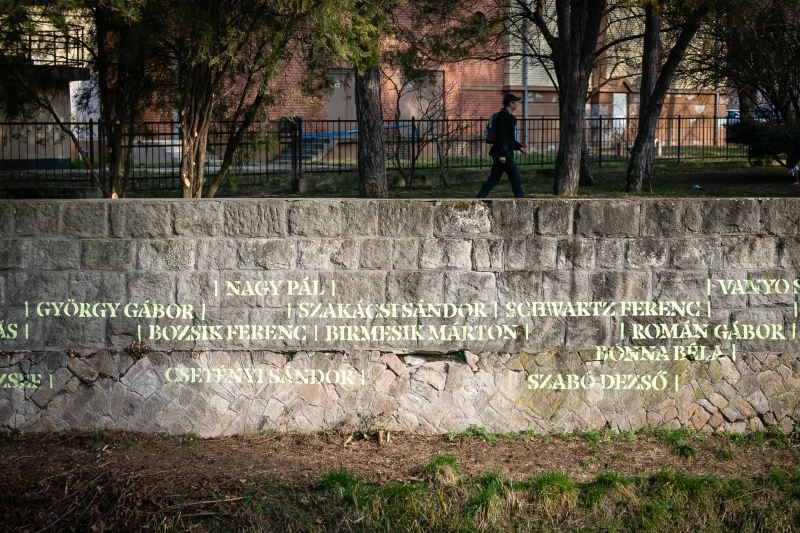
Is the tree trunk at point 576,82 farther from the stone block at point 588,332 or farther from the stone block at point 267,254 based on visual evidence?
the stone block at point 267,254

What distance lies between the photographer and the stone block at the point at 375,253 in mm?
7059

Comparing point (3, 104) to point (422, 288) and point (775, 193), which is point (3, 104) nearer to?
point (422, 288)

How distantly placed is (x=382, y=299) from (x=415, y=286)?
274 millimetres

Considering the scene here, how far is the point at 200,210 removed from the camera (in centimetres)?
700

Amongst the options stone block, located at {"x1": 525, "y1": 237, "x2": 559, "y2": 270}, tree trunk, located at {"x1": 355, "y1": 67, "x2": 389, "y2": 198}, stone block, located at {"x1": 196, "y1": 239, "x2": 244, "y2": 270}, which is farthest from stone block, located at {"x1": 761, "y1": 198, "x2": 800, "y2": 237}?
tree trunk, located at {"x1": 355, "y1": 67, "x2": 389, "y2": 198}

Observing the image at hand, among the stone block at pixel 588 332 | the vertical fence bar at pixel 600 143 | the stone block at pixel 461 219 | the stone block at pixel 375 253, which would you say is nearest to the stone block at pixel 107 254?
the stone block at pixel 375 253

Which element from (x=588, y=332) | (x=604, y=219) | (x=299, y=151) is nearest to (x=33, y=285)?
(x=588, y=332)

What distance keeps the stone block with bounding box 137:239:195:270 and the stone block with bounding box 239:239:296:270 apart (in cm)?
40

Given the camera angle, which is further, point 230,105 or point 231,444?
point 230,105

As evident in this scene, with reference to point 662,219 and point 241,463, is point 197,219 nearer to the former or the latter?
point 241,463

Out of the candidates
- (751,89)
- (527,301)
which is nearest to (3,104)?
(527,301)

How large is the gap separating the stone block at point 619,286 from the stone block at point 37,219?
4122 millimetres

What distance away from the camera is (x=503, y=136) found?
12.6m

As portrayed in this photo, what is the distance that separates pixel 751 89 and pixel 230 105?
16440 mm
